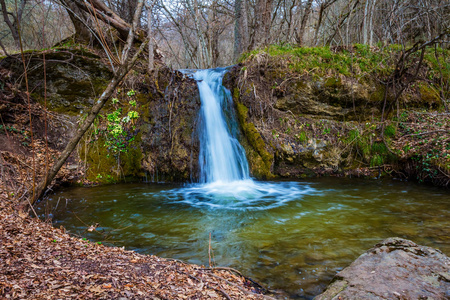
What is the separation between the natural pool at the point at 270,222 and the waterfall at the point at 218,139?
812 millimetres

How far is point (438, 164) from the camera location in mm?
6852

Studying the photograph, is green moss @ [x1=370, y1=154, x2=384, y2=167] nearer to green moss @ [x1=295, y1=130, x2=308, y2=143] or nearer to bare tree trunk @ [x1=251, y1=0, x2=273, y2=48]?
green moss @ [x1=295, y1=130, x2=308, y2=143]

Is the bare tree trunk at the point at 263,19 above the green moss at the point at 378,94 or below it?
above

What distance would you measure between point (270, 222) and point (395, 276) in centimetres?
258

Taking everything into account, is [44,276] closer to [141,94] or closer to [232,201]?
[232,201]

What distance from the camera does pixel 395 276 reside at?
249cm

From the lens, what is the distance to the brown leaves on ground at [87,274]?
1.96 metres

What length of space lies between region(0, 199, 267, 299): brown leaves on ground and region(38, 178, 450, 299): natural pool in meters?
0.64

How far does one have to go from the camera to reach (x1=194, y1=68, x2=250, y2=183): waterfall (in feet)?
27.2

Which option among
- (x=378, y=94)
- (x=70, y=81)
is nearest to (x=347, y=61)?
(x=378, y=94)

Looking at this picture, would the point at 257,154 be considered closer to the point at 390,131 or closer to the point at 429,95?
the point at 390,131

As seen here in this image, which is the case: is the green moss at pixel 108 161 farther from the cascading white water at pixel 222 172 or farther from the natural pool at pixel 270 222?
A: the cascading white water at pixel 222 172

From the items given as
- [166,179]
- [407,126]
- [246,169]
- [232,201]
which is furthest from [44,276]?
[407,126]

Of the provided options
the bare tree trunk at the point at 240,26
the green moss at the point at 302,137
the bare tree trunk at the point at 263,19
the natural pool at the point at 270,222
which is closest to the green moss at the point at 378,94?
the green moss at the point at 302,137
